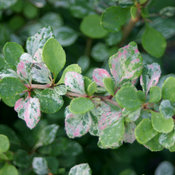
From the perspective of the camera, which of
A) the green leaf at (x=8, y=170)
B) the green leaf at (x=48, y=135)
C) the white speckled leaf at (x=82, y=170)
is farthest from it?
the green leaf at (x=48, y=135)

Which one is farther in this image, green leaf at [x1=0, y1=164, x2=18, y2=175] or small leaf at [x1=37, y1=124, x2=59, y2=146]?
small leaf at [x1=37, y1=124, x2=59, y2=146]

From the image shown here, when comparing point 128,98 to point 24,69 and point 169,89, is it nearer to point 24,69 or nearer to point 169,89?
point 169,89

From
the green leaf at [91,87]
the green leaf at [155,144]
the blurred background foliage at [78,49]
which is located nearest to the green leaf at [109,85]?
the green leaf at [91,87]

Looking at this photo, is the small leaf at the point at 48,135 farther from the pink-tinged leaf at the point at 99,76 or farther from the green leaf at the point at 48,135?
the pink-tinged leaf at the point at 99,76

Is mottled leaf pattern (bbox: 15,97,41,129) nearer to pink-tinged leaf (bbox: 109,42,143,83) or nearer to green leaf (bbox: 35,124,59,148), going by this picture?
pink-tinged leaf (bbox: 109,42,143,83)

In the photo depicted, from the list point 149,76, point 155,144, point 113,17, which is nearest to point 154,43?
point 113,17

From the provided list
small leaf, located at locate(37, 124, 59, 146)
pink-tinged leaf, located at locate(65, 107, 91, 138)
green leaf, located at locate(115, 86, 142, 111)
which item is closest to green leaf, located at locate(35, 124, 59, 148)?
small leaf, located at locate(37, 124, 59, 146)

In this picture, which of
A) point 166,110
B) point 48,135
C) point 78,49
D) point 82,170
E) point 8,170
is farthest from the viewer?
point 78,49
